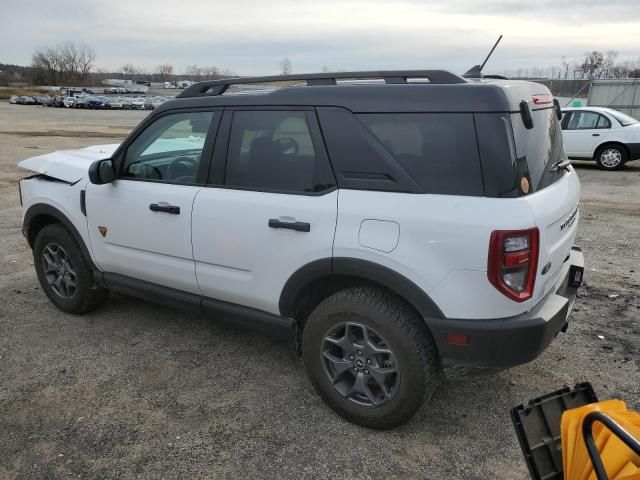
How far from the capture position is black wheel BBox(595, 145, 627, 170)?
12.9 m

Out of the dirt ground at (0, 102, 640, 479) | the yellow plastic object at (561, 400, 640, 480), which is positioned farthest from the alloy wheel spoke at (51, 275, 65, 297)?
the yellow plastic object at (561, 400, 640, 480)

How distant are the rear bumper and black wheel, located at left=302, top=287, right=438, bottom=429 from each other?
0.14 meters

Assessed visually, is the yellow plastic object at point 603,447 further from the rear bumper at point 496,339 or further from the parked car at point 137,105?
the parked car at point 137,105

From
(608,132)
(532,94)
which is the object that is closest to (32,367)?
(532,94)

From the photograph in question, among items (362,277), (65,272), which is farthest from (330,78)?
(65,272)

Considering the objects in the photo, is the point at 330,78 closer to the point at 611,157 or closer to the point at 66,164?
the point at 66,164

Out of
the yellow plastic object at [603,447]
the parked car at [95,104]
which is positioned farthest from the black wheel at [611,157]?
the parked car at [95,104]

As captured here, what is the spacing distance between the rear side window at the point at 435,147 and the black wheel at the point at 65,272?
2.78 metres

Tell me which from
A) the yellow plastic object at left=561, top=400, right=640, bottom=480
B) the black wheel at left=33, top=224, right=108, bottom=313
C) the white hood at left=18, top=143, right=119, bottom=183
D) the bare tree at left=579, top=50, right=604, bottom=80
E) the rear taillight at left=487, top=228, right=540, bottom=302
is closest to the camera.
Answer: the yellow plastic object at left=561, top=400, right=640, bottom=480

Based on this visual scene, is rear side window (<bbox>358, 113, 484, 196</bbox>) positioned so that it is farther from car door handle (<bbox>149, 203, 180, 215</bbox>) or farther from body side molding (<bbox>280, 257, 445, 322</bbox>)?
car door handle (<bbox>149, 203, 180, 215</bbox>)

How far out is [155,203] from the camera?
3590 mm

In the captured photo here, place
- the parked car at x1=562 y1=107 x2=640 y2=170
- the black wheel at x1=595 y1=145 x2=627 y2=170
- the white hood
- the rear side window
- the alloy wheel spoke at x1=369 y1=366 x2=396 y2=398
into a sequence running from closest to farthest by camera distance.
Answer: the rear side window → the alloy wheel spoke at x1=369 y1=366 x2=396 y2=398 → the white hood → the parked car at x1=562 y1=107 x2=640 y2=170 → the black wheel at x1=595 y1=145 x2=627 y2=170

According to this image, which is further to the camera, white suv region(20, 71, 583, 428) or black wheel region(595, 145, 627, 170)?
black wheel region(595, 145, 627, 170)

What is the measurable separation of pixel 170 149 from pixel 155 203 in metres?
0.59
